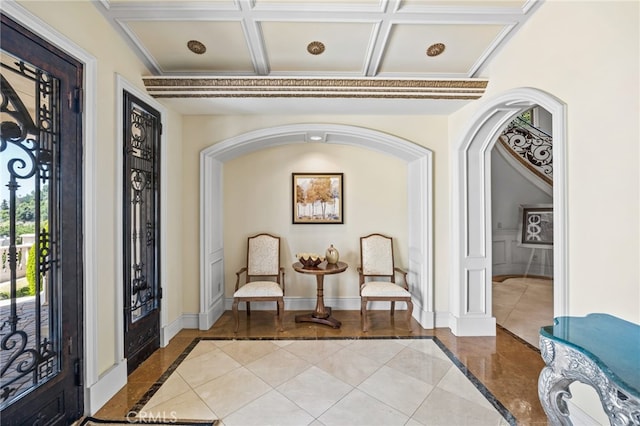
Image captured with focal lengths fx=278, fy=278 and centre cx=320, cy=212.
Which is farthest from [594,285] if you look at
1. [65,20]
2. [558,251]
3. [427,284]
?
[65,20]

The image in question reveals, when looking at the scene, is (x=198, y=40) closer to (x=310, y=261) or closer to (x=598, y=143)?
(x=310, y=261)

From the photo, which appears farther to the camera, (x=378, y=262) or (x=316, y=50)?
(x=378, y=262)

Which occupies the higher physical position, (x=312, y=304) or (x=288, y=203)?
Result: (x=288, y=203)

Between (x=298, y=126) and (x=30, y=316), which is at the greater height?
(x=298, y=126)

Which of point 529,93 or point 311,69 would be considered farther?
point 311,69

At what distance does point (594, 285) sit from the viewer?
68.3 inches

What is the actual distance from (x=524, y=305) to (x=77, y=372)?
5.26m

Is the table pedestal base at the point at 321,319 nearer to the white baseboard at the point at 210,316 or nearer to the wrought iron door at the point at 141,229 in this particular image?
the white baseboard at the point at 210,316

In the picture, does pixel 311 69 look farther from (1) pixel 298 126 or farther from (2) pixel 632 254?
(2) pixel 632 254

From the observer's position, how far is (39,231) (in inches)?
67.2

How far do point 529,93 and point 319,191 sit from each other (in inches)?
103

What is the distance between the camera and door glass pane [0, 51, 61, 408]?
1.54 m

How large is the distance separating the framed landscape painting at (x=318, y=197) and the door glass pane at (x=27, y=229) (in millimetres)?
2701

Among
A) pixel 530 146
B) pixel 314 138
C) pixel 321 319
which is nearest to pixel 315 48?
pixel 314 138
